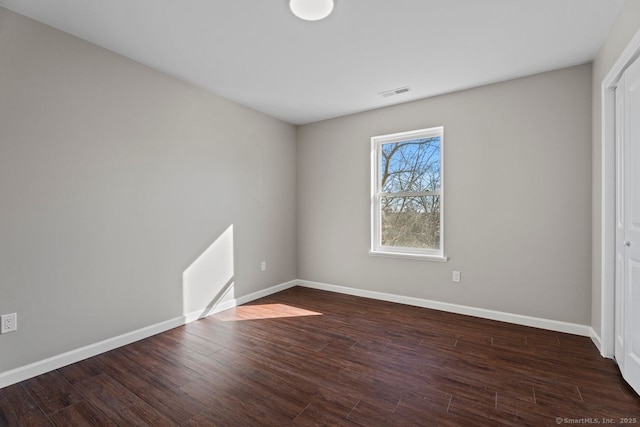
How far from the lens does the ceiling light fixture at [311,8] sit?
6.35 ft

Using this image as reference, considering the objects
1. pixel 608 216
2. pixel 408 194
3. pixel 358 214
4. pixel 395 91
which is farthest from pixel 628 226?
pixel 358 214

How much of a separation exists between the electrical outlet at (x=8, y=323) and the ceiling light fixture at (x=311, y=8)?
9.09ft

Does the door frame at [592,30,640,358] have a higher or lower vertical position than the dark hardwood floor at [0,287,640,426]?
higher

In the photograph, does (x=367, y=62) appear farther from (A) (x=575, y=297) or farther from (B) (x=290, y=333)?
(A) (x=575, y=297)

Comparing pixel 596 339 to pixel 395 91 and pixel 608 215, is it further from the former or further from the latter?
pixel 395 91

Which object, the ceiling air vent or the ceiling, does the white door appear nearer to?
the ceiling

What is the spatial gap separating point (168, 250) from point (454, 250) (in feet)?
9.95

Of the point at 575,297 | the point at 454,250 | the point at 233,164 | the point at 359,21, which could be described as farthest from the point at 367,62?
the point at 575,297

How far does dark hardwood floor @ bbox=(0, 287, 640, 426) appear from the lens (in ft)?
5.60

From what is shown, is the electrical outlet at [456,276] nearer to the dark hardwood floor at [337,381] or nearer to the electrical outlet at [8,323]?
the dark hardwood floor at [337,381]

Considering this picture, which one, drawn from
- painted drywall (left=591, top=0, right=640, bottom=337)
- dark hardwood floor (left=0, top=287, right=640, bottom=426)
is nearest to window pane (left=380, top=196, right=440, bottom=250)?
dark hardwood floor (left=0, top=287, right=640, bottom=426)

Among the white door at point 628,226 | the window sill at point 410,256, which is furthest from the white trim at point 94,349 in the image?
the white door at point 628,226

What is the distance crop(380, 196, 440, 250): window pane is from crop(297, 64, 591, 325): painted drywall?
210 millimetres

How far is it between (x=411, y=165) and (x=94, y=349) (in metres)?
3.69
